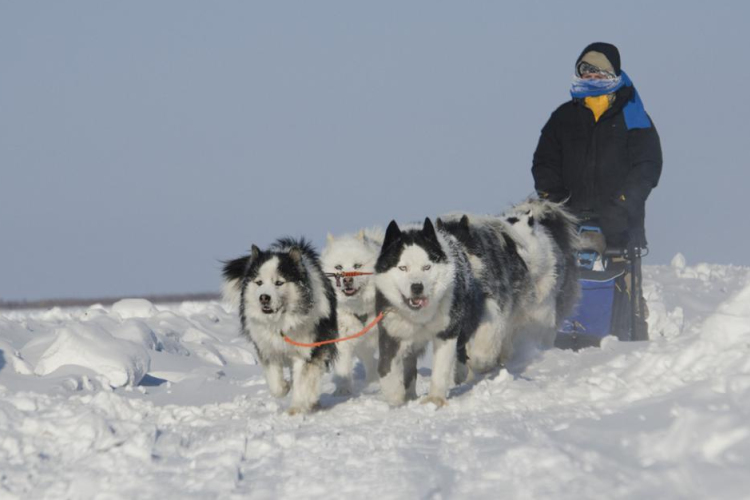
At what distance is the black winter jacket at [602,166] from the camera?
984cm

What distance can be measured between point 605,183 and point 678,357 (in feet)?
13.9

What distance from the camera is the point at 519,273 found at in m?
8.75

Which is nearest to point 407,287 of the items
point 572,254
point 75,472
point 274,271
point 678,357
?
point 274,271

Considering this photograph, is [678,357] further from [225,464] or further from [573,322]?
[573,322]

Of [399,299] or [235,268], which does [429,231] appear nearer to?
[399,299]

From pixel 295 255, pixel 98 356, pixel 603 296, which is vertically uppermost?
pixel 295 255

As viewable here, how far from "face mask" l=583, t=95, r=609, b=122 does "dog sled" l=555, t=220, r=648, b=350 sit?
3.76 ft

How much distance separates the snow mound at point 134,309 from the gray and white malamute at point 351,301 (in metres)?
7.11

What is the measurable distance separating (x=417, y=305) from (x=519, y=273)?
198 cm

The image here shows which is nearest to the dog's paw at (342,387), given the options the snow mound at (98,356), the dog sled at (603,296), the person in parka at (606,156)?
the snow mound at (98,356)

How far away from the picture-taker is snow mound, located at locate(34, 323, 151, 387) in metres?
9.02

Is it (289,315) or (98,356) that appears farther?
(98,356)

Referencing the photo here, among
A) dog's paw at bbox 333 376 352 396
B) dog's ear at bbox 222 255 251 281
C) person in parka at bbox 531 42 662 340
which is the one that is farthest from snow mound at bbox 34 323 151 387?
person in parka at bbox 531 42 662 340

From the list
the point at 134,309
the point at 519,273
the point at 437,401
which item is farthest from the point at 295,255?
the point at 134,309
